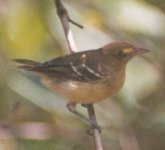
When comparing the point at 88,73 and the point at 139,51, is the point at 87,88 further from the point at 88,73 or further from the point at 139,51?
the point at 139,51

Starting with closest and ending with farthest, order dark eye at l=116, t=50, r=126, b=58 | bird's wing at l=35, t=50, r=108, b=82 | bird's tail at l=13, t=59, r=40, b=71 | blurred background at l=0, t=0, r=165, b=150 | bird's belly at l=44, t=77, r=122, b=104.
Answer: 1. blurred background at l=0, t=0, r=165, b=150
2. bird's tail at l=13, t=59, r=40, b=71
3. bird's belly at l=44, t=77, r=122, b=104
4. bird's wing at l=35, t=50, r=108, b=82
5. dark eye at l=116, t=50, r=126, b=58

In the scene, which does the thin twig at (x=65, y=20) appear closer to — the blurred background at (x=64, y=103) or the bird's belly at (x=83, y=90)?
the blurred background at (x=64, y=103)

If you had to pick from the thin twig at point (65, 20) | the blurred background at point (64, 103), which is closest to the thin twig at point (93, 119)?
the blurred background at point (64, 103)

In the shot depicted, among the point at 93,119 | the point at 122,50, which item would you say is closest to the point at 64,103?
the point at 93,119

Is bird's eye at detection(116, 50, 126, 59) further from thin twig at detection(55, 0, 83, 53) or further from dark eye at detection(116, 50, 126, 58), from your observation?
thin twig at detection(55, 0, 83, 53)

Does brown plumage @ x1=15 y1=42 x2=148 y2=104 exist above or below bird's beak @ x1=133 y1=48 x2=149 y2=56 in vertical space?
below

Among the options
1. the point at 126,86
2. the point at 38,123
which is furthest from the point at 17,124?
the point at 126,86

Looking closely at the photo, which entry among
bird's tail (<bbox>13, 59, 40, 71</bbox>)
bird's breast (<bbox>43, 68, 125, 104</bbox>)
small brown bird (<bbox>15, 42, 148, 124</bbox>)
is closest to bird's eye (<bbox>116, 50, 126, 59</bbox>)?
small brown bird (<bbox>15, 42, 148, 124</bbox>)
